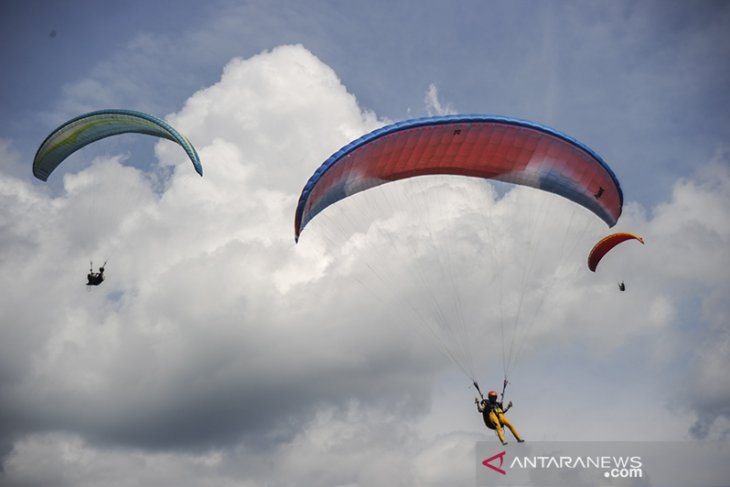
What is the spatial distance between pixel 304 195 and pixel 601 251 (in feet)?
50.3

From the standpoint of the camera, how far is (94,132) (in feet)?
81.7

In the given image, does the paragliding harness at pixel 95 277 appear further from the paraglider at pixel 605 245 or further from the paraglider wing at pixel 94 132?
the paraglider at pixel 605 245

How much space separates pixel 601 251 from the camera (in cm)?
2597

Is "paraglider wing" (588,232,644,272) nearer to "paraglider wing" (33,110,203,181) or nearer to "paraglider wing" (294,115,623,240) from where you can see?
"paraglider wing" (294,115,623,240)

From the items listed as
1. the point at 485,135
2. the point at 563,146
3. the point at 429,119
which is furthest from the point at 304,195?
the point at 563,146

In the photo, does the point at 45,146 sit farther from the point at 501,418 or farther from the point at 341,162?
the point at 501,418

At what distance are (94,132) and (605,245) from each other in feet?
73.8

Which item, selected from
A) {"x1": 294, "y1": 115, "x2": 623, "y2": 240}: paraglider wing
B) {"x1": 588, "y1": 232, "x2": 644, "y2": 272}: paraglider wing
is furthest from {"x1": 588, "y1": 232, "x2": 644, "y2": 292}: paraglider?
{"x1": 294, "y1": 115, "x2": 623, "y2": 240}: paraglider wing

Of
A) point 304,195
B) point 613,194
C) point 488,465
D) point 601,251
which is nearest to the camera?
point 304,195

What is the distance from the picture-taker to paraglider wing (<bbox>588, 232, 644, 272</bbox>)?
24.7m

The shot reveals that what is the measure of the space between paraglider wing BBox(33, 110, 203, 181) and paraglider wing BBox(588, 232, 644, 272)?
56.0ft

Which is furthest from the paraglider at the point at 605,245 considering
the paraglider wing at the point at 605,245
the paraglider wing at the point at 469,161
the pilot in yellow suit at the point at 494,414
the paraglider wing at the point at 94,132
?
the paraglider wing at the point at 94,132

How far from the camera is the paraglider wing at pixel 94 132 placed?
22.6 m

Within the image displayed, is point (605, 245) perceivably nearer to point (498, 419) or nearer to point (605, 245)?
point (605, 245)
